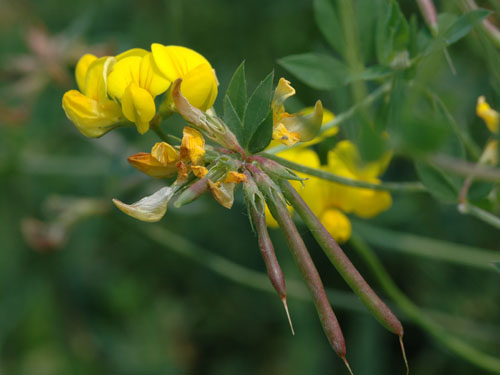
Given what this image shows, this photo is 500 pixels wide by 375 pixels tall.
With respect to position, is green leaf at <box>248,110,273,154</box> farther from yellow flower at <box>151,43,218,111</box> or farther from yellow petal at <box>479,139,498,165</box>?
yellow petal at <box>479,139,498,165</box>

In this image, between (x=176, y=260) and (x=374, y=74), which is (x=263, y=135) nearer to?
(x=374, y=74)

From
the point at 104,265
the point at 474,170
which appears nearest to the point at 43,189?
the point at 104,265

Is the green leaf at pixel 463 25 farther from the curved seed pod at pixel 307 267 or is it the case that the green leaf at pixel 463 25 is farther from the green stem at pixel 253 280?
the green stem at pixel 253 280

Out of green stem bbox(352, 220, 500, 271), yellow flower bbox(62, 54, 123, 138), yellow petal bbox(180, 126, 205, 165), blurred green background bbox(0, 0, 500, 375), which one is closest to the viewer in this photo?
yellow petal bbox(180, 126, 205, 165)

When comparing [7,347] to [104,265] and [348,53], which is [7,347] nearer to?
[104,265]

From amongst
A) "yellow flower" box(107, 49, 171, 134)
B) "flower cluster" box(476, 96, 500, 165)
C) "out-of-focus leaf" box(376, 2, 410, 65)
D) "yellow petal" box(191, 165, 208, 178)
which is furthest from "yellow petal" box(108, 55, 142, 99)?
"flower cluster" box(476, 96, 500, 165)

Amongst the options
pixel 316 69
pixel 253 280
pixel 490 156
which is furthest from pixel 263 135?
pixel 253 280
